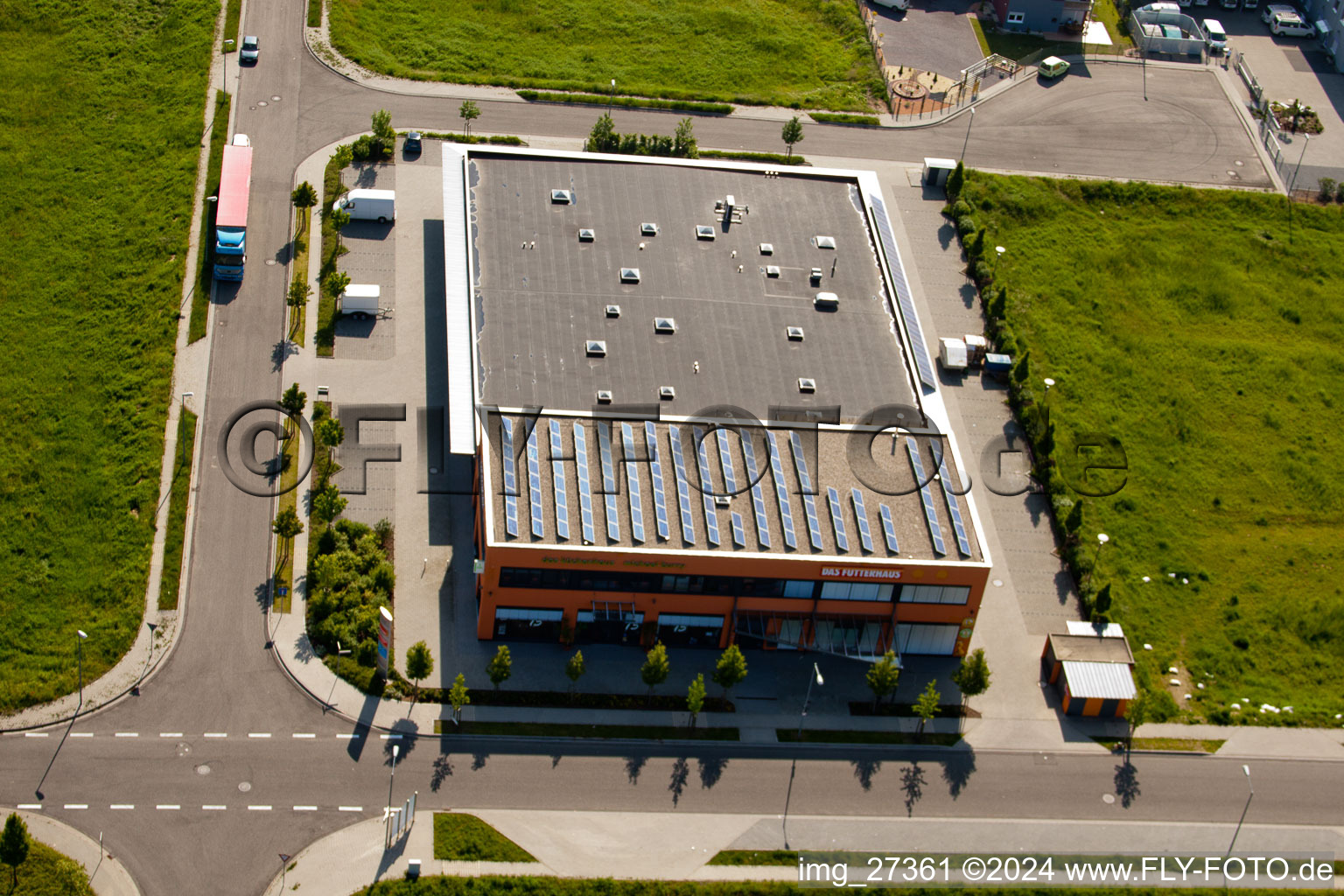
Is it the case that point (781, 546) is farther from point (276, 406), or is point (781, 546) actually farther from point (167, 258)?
point (167, 258)

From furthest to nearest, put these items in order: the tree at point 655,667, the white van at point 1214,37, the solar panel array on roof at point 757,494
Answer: the white van at point 1214,37 < the solar panel array on roof at point 757,494 < the tree at point 655,667

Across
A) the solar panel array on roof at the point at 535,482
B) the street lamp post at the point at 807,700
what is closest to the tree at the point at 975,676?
the street lamp post at the point at 807,700

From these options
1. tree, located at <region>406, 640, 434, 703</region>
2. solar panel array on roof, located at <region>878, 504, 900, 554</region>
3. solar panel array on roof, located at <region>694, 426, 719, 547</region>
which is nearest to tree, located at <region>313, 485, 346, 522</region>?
tree, located at <region>406, 640, 434, 703</region>

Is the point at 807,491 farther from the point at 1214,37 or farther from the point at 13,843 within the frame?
the point at 1214,37

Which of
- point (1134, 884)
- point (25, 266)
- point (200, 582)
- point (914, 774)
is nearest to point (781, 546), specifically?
point (914, 774)

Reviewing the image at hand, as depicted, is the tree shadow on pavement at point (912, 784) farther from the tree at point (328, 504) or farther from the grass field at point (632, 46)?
the grass field at point (632, 46)
